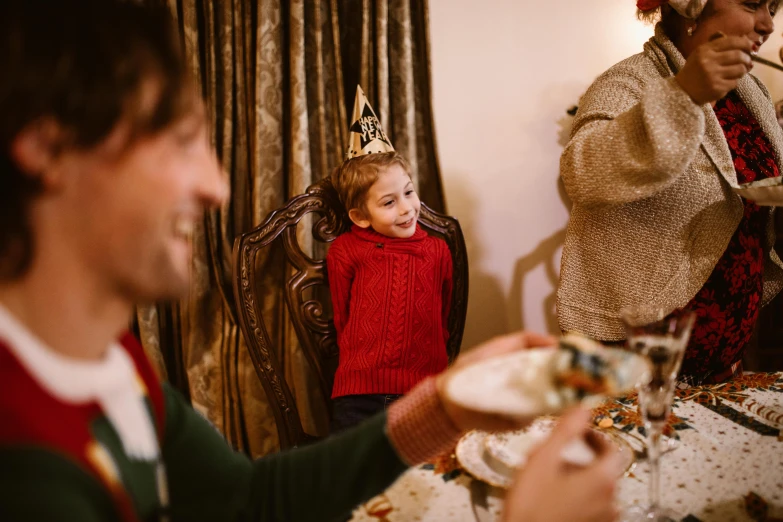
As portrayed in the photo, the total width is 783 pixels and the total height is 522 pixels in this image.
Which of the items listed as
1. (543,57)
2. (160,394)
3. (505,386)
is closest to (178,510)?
(160,394)

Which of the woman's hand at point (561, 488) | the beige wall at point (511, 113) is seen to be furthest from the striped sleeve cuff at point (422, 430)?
the beige wall at point (511, 113)

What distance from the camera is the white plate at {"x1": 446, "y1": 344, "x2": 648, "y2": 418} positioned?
0.54 meters

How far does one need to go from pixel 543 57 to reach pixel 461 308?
1.11 m

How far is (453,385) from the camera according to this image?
0.63 metres

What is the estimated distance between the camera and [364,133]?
1588 mm

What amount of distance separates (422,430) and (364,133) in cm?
108

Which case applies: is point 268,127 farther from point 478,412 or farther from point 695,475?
point 695,475

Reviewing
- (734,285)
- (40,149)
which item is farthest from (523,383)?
(734,285)

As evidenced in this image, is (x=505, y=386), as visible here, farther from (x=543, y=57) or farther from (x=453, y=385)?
(x=543, y=57)

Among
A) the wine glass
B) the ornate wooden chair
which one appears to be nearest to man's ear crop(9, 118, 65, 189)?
the wine glass

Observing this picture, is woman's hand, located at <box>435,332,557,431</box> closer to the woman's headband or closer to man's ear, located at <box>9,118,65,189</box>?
man's ear, located at <box>9,118,65,189</box>

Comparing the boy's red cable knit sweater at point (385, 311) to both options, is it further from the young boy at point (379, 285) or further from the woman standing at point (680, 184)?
the woman standing at point (680, 184)

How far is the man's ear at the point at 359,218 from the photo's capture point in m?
1.53

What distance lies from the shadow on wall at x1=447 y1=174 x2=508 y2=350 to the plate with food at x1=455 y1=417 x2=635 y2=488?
1.27 meters
